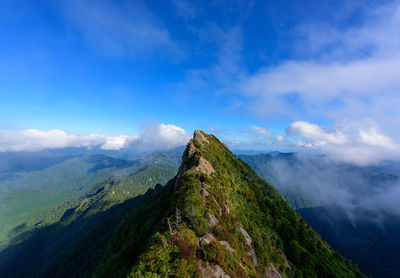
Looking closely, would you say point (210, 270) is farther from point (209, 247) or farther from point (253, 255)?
point (253, 255)

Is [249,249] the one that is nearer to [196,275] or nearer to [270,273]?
[270,273]

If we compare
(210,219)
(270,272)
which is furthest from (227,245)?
(270,272)

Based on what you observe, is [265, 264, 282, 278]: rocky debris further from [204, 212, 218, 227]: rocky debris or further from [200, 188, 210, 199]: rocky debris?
[200, 188, 210, 199]: rocky debris

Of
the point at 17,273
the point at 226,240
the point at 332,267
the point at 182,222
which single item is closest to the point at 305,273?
the point at 332,267

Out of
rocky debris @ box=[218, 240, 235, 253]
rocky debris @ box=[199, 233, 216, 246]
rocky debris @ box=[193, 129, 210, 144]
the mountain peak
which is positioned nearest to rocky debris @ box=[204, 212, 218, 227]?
the mountain peak

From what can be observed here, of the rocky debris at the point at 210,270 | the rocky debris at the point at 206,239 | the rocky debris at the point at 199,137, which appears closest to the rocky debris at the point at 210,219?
the rocky debris at the point at 206,239

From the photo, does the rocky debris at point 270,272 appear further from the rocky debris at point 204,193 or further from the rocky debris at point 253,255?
the rocky debris at point 204,193
